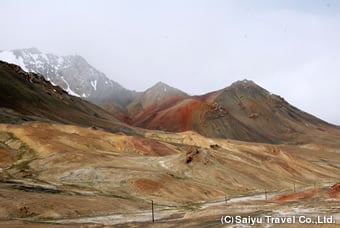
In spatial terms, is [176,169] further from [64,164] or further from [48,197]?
[48,197]

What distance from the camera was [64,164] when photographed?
89812 millimetres

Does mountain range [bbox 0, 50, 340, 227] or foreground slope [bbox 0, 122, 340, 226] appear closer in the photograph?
mountain range [bbox 0, 50, 340, 227]

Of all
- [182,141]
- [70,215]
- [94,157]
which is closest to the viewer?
[70,215]

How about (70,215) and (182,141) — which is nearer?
(70,215)

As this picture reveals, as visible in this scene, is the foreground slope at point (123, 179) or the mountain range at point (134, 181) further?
the foreground slope at point (123, 179)

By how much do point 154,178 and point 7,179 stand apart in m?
24.4

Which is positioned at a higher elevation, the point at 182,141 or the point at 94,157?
the point at 182,141

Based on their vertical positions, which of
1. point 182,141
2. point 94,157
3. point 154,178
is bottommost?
point 154,178

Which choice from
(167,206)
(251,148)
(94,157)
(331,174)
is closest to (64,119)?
(251,148)

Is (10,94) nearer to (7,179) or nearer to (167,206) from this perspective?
(7,179)

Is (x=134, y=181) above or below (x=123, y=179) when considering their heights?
below

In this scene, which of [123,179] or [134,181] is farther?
[123,179]

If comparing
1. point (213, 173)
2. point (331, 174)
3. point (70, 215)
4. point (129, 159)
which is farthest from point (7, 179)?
point (331, 174)

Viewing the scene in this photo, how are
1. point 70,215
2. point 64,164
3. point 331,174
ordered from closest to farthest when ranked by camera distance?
point 70,215
point 64,164
point 331,174
